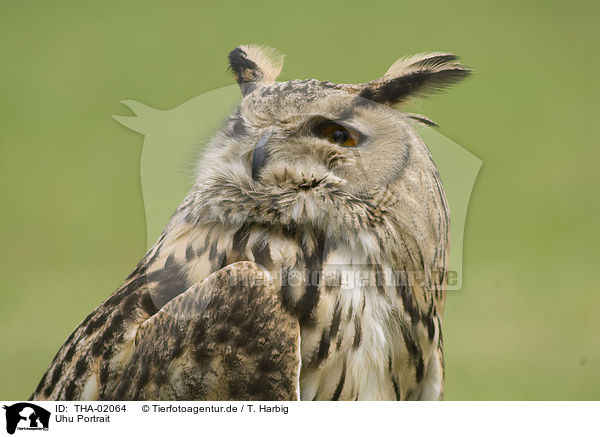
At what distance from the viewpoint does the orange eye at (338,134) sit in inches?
53.4

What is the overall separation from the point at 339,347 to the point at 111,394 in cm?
49

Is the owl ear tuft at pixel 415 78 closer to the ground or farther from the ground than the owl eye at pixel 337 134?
farther from the ground

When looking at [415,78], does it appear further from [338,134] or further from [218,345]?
[218,345]

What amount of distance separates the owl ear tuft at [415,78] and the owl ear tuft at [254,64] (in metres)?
0.23

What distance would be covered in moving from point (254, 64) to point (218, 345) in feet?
2.17

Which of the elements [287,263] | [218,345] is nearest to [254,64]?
[287,263]

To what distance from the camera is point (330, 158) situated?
53.4 inches

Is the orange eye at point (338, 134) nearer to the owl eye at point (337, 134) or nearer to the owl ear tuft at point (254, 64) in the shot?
the owl eye at point (337, 134)

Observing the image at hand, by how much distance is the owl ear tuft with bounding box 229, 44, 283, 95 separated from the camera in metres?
1.50

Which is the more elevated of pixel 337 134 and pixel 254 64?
pixel 254 64
